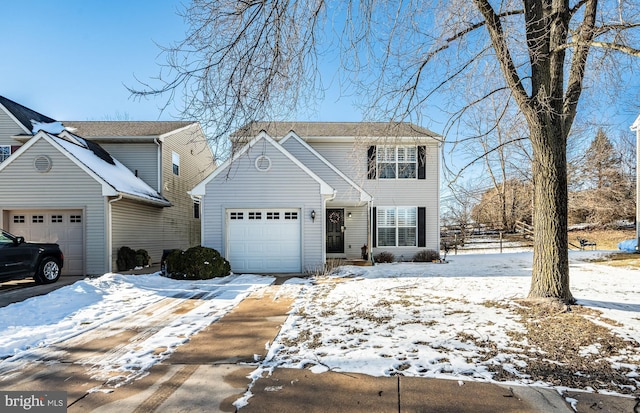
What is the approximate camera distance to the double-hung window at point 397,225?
571 inches

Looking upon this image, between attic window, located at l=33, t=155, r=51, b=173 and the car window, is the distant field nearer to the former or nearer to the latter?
the car window

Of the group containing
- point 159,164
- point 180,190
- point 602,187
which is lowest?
point 180,190

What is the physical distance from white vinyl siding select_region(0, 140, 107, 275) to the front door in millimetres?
8154

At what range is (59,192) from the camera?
11.1m

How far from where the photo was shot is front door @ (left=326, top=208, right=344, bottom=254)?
48.4 ft

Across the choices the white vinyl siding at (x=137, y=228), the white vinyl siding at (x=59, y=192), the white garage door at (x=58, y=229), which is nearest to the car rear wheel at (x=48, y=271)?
the white vinyl siding at (x=59, y=192)

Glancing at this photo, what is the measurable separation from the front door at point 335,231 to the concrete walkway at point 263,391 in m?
10.6

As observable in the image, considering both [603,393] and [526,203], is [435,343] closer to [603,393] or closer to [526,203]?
[603,393]

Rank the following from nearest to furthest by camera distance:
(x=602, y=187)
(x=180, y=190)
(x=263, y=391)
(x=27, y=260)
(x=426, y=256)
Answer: (x=263, y=391)
(x=27, y=260)
(x=426, y=256)
(x=180, y=190)
(x=602, y=187)

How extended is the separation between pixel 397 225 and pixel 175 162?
10.9 meters

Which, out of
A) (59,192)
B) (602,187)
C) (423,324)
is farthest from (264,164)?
(602,187)

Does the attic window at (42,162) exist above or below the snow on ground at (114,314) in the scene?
above

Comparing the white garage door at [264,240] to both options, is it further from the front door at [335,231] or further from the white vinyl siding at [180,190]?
the white vinyl siding at [180,190]

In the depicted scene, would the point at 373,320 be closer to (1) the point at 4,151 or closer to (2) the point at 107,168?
(2) the point at 107,168
